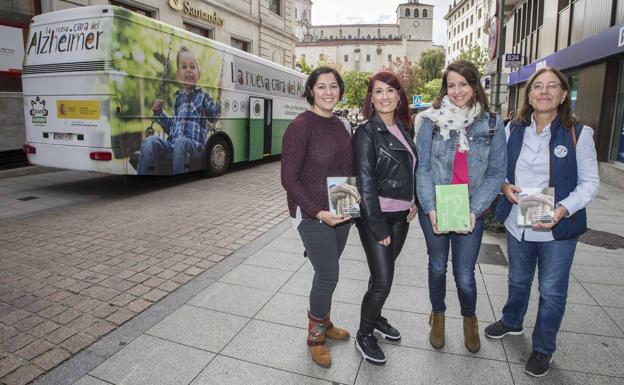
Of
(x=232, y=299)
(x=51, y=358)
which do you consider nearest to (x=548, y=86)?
(x=232, y=299)

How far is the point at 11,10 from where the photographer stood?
33.9ft

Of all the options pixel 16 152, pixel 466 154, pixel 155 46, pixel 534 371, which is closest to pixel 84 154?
pixel 155 46

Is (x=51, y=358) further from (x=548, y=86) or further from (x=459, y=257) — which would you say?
(x=548, y=86)

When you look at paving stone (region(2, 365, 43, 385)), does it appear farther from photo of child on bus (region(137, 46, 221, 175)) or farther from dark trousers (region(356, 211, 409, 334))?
photo of child on bus (region(137, 46, 221, 175))

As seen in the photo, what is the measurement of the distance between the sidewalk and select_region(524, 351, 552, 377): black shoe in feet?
0.14

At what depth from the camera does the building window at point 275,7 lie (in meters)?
23.2

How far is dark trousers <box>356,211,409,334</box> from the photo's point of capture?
8.89 ft

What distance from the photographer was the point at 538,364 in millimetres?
2748

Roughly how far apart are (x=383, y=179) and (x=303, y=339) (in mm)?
1380

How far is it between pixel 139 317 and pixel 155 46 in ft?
20.7

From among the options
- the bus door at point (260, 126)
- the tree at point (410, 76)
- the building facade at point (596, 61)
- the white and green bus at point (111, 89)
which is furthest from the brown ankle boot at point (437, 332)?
the tree at point (410, 76)

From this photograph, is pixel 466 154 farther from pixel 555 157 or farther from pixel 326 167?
pixel 326 167

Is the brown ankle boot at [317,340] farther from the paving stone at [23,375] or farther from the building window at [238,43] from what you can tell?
the building window at [238,43]

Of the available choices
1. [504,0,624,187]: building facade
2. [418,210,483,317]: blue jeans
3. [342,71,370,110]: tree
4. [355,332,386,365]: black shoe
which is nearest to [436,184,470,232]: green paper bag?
[418,210,483,317]: blue jeans
